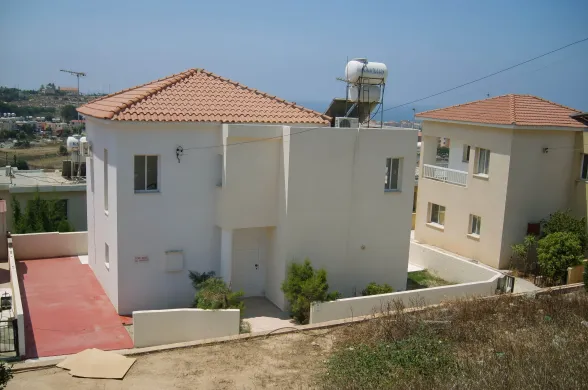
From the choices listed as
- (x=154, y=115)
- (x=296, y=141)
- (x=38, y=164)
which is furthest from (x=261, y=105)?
(x=38, y=164)

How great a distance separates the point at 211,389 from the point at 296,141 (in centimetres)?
840

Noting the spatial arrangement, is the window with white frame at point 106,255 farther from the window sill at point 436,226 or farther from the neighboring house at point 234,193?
the window sill at point 436,226

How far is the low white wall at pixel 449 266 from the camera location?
842 inches

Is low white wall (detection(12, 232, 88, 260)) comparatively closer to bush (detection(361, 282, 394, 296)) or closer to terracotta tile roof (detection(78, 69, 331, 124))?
terracotta tile roof (detection(78, 69, 331, 124))

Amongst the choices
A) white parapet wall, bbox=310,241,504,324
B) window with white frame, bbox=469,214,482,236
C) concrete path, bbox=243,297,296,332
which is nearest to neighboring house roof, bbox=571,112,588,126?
window with white frame, bbox=469,214,482,236

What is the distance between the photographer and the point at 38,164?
176 ft

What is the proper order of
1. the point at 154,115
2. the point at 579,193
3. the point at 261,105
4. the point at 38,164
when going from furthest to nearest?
the point at 38,164
the point at 579,193
the point at 261,105
the point at 154,115

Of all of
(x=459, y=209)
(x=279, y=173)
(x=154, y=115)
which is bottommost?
(x=459, y=209)

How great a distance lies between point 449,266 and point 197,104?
11.6m

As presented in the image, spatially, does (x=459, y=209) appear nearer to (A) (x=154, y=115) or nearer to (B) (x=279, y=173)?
(B) (x=279, y=173)

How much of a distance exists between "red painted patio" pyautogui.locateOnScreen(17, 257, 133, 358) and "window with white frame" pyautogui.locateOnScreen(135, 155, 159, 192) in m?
3.92

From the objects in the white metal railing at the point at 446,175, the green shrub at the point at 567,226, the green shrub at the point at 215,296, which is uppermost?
the white metal railing at the point at 446,175

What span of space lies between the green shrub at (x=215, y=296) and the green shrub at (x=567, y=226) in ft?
45.3

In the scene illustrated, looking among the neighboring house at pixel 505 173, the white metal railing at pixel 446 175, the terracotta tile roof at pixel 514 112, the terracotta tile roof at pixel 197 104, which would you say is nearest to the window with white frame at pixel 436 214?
the neighboring house at pixel 505 173
